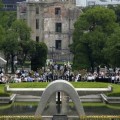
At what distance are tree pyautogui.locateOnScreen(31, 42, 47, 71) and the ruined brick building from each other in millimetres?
18699

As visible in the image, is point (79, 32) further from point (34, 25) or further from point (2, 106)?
point (2, 106)

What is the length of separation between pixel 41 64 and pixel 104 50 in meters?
9.04

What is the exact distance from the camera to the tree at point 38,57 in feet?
219

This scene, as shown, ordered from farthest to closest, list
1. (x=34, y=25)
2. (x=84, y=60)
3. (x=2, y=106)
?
(x=34, y=25) → (x=84, y=60) → (x=2, y=106)

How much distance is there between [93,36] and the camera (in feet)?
210

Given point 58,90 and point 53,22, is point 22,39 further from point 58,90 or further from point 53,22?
point 58,90

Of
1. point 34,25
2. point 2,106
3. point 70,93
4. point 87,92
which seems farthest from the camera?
point 34,25

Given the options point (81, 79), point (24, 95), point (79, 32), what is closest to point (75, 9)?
point (79, 32)

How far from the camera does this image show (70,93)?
30.7 m

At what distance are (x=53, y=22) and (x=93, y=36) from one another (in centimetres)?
2542

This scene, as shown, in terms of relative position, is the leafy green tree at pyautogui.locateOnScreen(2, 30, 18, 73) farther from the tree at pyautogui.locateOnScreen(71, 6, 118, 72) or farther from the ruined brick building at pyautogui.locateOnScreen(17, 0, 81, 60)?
the ruined brick building at pyautogui.locateOnScreen(17, 0, 81, 60)

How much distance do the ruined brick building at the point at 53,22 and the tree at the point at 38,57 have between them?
1870 centimetres

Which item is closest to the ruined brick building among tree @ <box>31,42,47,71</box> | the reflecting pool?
tree @ <box>31,42,47,71</box>

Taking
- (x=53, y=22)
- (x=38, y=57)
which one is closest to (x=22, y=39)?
(x=38, y=57)
